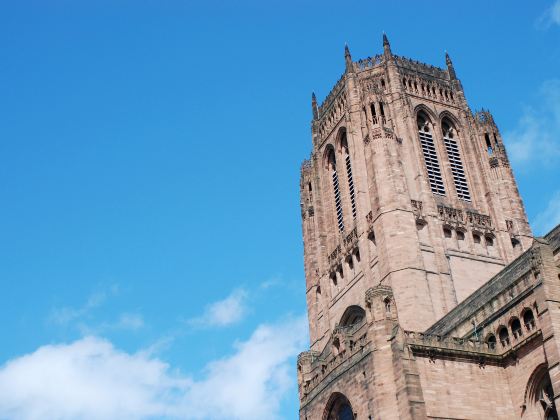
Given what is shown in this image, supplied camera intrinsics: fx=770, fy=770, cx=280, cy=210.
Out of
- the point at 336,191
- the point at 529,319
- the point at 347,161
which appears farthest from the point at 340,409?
the point at 347,161

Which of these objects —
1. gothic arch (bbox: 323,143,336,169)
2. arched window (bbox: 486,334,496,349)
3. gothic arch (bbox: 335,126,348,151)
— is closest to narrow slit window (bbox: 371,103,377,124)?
gothic arch (bbox: 335,126,348,151)

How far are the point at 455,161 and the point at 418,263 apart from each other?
12413 millimetres

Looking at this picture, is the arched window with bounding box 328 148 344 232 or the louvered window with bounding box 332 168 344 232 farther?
the arched window with bounding box 328 148 344 232

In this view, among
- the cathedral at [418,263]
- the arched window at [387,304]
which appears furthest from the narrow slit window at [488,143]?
the arched window at [387,304]

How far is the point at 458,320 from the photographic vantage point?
37531 mm

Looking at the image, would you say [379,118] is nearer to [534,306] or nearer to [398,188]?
[398,188]

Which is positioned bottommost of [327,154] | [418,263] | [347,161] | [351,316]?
[351,316]

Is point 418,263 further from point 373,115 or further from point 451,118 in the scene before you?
point 451,118

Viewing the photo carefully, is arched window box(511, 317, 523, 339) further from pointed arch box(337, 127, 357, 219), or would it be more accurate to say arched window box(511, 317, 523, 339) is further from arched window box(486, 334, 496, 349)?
pointed arch box(337, 127, 357, 219)

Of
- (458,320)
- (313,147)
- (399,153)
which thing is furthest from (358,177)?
(458,320)

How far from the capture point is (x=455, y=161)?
56844mm

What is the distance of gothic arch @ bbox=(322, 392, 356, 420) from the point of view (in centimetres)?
3306

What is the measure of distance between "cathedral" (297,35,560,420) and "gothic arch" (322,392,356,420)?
6 centimetres

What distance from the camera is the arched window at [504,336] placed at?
108 feet
